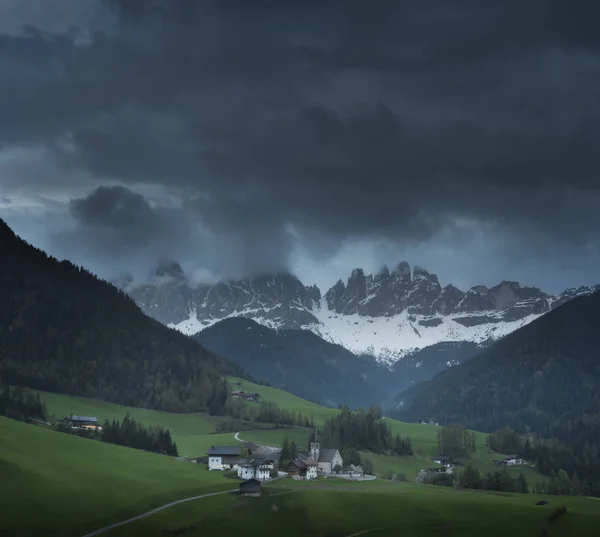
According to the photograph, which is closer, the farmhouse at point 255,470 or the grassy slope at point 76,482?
the grassy slope at point 76,482

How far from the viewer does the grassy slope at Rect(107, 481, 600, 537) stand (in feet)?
426

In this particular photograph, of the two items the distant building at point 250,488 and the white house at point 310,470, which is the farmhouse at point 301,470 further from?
the distant building at point 250,488

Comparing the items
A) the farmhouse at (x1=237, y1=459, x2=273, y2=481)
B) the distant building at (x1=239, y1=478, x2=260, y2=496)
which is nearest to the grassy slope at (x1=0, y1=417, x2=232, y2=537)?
the farmhouse at (x1=237, y1=459, x2=273, y2=481)

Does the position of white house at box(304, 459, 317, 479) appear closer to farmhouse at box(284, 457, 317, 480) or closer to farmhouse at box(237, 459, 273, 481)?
farmhouse at box(284, 457, 317, 480)

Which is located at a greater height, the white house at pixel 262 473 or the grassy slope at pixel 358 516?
the white house at pixel 262 473

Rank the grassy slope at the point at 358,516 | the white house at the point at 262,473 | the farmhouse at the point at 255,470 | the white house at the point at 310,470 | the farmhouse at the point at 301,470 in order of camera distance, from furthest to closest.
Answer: the white house at the point at 310,470
the farmhouse at the point at 301,470
the white house at the point at 262,473
the farmhouse at the point at 255,470
the grassy slope at the point at 358,516

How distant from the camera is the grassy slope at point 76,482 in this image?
123 metres

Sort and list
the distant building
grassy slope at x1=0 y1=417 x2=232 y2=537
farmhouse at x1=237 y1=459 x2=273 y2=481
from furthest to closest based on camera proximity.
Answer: farmhouse at x1=237 y1=459 x2=273 y2=481 → the distant building → grassy slope at x1=0 y1=417 x2=232 y2=537

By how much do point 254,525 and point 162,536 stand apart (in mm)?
17196

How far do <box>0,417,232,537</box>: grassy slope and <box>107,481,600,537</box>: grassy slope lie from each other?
24.5 feet

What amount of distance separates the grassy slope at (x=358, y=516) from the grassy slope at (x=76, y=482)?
24.5 ft

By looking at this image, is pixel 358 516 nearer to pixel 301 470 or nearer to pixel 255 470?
pixel 255 470

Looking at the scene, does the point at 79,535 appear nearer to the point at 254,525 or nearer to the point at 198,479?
the point at 254,525

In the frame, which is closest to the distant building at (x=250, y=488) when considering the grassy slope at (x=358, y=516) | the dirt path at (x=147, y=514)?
the grassy slope at (x=358, y=516)
